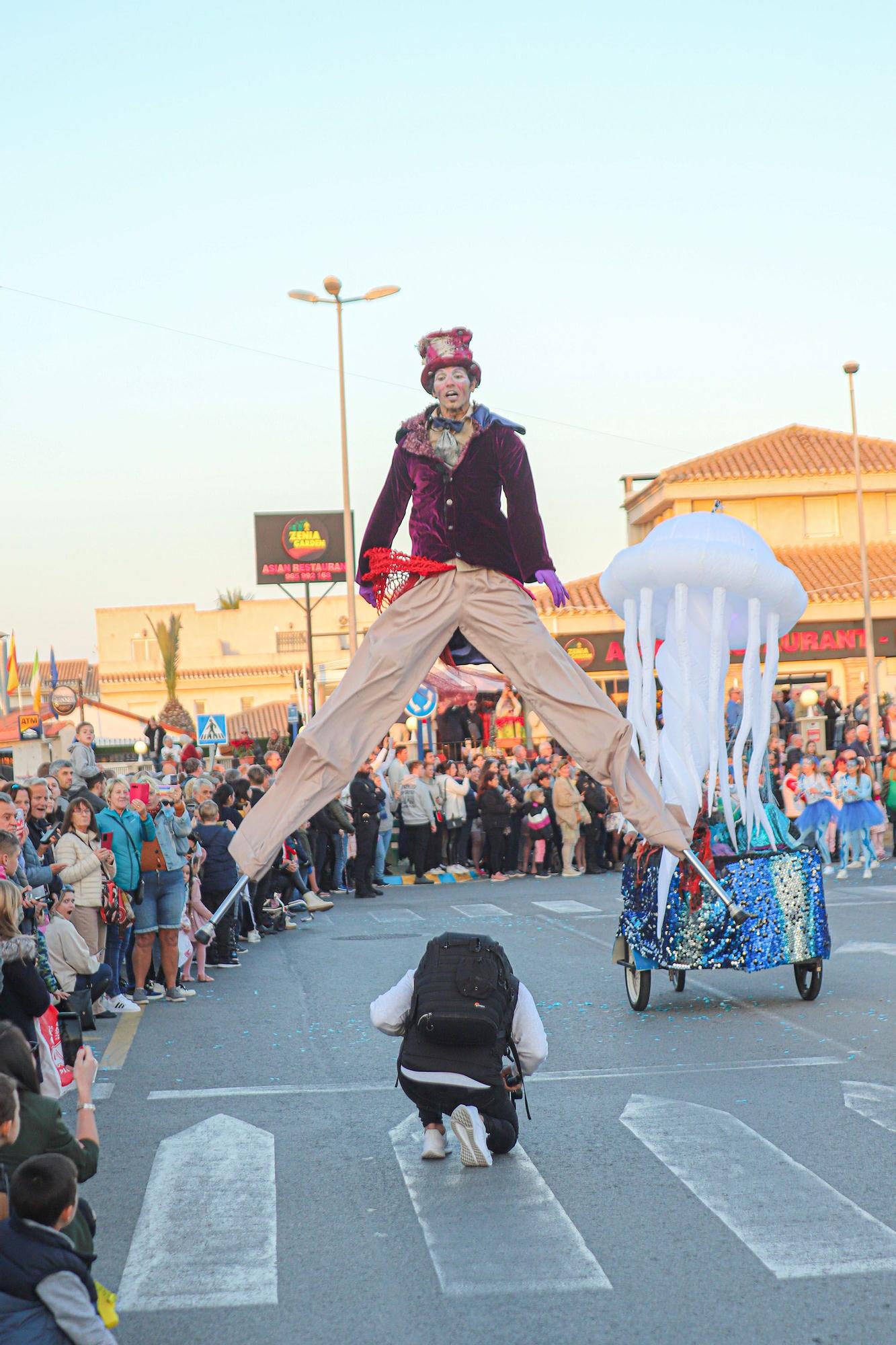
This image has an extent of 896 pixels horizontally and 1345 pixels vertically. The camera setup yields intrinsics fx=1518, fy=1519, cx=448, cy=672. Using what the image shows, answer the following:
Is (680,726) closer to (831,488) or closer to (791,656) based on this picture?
(791,656)

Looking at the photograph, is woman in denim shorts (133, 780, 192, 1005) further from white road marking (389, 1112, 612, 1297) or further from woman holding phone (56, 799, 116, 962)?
white road marking (389, 1112, 612, 1297)

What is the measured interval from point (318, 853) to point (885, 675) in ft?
83.9

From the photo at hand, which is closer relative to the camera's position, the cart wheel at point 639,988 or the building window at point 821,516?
the cart wheel at point 639,988

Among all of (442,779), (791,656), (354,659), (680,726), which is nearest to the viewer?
(354,659)

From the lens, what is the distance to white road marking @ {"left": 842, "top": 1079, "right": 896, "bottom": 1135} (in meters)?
7.67

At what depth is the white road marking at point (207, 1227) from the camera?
548 centimetres

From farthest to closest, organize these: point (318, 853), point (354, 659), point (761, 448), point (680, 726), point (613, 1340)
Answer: point (761, 448)
point (318, 853)
point (680, 726)
point (354, 659)
point (613, 1340)

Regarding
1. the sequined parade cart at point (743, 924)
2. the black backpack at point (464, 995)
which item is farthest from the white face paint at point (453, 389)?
the sequined parade cart at point (743, 924)

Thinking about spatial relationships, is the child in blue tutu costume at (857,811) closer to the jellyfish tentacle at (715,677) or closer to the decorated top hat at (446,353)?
the jellyfish tentacle at (715,677)

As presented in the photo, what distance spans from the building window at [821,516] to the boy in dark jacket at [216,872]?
3338cm

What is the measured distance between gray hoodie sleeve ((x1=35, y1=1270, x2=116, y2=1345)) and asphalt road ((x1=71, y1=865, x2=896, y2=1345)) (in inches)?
26.5

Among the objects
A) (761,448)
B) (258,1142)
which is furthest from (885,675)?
(258,1142)

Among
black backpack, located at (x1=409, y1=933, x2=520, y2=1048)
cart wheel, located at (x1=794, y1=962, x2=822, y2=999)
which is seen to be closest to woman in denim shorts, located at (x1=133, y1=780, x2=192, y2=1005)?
cart wheel, located at (x1=794, y1=962, x2=822, y2=999)

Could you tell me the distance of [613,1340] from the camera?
16.1 ft
